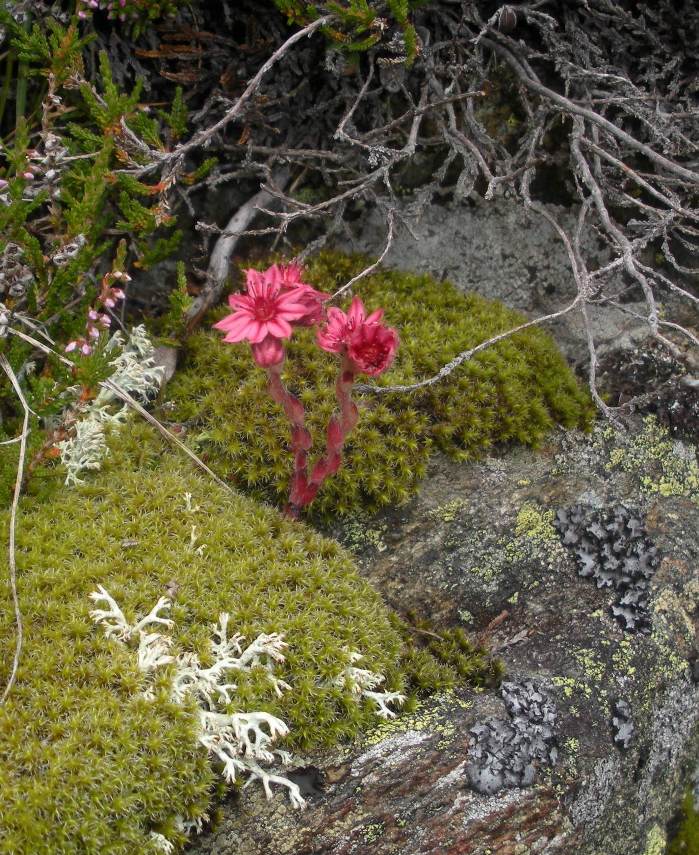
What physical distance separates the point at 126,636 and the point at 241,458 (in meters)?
1.21

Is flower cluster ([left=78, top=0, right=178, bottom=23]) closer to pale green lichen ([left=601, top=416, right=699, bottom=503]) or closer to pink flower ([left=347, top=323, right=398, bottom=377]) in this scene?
pink flower ([left=347, top=323, right=398, bottom=377])

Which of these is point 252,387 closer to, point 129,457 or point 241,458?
point 241,458

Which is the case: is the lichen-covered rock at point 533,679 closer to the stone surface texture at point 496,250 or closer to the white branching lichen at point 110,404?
the stone surface texture at point 496,250

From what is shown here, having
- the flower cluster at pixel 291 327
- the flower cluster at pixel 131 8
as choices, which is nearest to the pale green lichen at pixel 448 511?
the flower cluster at pixel 291 327

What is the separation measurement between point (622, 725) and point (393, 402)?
1.88 m

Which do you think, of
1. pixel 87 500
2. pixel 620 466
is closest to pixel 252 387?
pixel 87 500

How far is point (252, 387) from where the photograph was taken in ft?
13.1

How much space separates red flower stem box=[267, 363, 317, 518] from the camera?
9.76 feet

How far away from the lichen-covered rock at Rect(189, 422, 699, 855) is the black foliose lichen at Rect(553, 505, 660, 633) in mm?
58

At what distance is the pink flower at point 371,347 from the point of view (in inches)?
108

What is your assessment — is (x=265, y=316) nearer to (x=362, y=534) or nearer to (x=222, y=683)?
(x=222, y=683)

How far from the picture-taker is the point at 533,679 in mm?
3258

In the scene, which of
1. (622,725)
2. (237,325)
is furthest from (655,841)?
(237,325)

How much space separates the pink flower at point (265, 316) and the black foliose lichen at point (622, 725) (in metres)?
2.09
